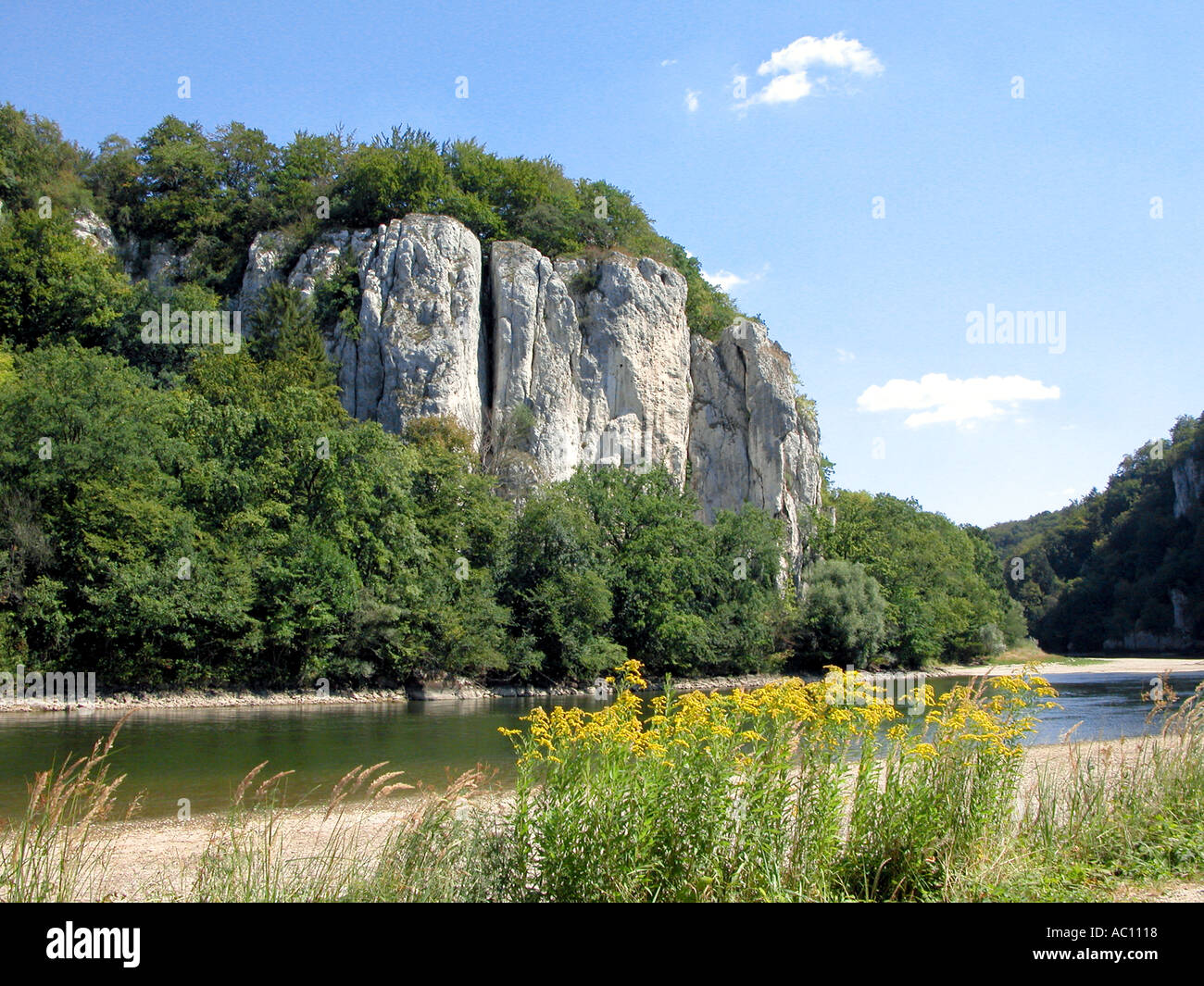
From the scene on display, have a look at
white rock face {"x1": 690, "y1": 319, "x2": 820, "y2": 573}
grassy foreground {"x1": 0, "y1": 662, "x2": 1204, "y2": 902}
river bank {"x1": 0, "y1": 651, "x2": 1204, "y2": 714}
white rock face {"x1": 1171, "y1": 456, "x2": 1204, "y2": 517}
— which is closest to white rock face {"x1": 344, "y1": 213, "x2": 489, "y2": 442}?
→ river bank {"x1": 0, "y1": 651, "x2": 1204, "y2": 714}

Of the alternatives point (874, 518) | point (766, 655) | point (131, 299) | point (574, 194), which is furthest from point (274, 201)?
point (874, 518)

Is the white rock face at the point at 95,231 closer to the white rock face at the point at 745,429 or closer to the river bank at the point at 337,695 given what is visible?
the river bank at the point at 337,695

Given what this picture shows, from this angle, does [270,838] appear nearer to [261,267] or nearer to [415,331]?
[415,331]

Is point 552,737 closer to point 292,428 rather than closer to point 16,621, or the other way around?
point 16,621

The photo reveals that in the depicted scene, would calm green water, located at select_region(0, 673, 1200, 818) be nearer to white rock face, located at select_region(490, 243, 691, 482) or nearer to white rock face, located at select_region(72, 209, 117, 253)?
white rock face, located at select_region(490, 243, 691, 482)

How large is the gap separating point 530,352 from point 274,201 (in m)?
20.2

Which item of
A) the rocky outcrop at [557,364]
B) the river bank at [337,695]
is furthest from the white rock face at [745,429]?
the river bank at [337,695]

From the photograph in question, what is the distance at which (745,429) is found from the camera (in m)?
62.1

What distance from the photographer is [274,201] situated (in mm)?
57312

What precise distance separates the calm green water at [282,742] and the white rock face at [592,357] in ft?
73.7

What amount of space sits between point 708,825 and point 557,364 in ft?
161

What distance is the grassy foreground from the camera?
5738 mm

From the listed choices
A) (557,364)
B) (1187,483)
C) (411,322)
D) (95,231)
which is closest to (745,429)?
(557,364)

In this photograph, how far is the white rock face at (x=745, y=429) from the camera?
61.4m
